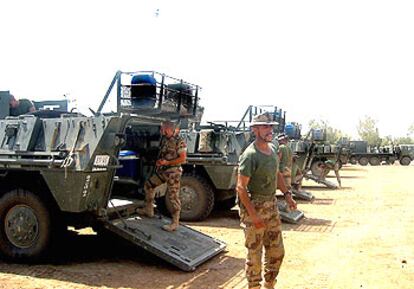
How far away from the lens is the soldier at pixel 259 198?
4.76 meters

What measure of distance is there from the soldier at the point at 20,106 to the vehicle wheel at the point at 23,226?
73.2 inches

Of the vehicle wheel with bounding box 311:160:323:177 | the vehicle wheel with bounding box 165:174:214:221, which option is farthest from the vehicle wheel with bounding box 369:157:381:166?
the vehicle wheel with bounding box 165:174:214:221

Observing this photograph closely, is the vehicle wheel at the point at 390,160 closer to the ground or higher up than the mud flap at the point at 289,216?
closer to the ground

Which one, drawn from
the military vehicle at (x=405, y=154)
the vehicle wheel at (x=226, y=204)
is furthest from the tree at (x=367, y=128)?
the vehicle wheel at (x=226, y=204)

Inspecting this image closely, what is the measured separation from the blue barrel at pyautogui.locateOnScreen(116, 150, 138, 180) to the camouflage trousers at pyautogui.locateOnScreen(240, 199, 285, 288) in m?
3.11

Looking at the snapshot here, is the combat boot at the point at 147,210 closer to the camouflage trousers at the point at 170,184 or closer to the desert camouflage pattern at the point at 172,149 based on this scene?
the camouflage trousers at the point at 170,184

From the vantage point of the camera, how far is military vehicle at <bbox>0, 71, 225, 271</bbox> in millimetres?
6074

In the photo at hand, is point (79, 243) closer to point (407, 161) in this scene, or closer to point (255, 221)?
point (255, 221)

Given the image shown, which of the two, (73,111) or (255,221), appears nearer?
(255,221)

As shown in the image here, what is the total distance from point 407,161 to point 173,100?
40.6 meters

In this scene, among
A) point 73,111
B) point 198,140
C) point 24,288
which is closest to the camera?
point 24,288

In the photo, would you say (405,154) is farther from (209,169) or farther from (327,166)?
(209,169)

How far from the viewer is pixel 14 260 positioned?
6.44 m

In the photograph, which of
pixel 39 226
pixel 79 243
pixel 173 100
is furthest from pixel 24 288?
pixel 173 100
